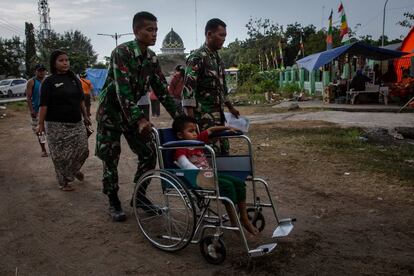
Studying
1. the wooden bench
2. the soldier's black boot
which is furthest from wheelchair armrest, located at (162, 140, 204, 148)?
the wooden bench

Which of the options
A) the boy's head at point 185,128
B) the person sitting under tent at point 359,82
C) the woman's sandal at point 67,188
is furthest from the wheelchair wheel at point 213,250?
the person sitting under tent at point 359,82

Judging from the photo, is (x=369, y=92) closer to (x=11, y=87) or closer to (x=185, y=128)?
(x=185, y=128)

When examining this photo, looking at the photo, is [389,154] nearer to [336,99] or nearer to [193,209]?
[193,209]

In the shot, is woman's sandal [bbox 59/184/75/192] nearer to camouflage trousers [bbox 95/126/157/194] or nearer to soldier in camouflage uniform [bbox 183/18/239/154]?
camouflage trousers [bbox 95/126/157/194]

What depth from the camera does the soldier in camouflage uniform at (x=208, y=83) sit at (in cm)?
365

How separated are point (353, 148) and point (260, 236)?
168 inches

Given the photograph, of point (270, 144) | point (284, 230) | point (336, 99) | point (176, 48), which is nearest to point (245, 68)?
point (336, 99)

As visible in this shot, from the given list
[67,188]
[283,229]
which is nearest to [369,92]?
[67,188]

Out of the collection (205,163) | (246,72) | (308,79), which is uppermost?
(246,72)

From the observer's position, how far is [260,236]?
135 inches

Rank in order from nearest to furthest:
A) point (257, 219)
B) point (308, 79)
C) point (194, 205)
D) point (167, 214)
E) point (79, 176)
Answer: point (194, 205), point (167, 214), point (257, 219), point (79, 176), point (308, 79)

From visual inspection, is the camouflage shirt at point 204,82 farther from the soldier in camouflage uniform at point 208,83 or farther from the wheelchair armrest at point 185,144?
the wheelchair armrest at point 185,144

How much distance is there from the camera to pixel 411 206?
416 cm

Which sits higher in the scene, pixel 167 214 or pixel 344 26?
pixel 344 26
